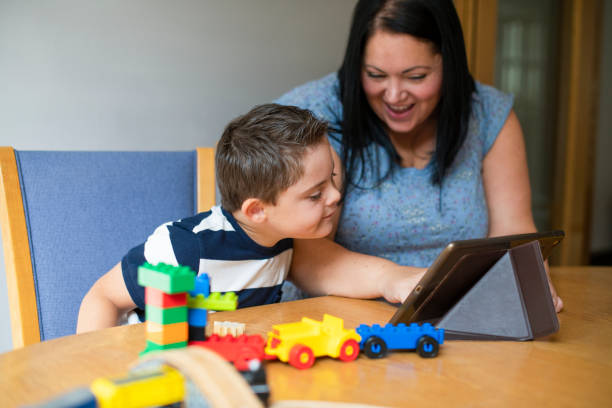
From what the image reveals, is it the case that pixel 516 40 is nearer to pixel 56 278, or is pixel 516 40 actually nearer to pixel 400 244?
pixel 400 244

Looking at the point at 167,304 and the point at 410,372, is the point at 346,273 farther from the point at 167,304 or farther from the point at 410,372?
the point at 167,304

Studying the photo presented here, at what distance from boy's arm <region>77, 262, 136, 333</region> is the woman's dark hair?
24.7 inches

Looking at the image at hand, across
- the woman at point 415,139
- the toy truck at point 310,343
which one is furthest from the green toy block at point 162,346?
the woman at point 415,139

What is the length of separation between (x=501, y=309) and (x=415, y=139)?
73cm

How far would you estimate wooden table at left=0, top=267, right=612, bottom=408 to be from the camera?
0.62 metres

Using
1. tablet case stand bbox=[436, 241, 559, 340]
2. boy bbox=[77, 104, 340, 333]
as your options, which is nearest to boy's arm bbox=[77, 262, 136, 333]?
boy bbox=[77, 104, 340, 333]

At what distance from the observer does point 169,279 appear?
1.96ft

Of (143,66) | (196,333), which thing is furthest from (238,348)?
(143,66)

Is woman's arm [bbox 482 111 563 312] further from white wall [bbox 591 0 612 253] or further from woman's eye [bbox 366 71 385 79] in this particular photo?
white wall [bbox 591 0 612 253]

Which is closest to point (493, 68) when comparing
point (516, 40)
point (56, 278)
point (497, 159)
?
point (516, 40)

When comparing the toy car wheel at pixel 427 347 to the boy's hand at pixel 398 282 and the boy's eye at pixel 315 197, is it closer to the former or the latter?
the boy's hand at pixel 398 282

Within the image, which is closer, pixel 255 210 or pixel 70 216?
pixel 255 210

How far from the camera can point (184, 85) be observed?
175 centimetres

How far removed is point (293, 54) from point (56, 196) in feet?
3.64
